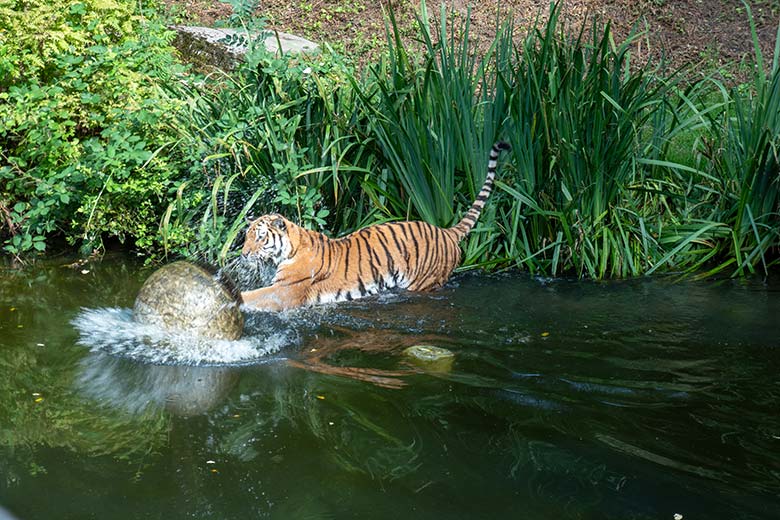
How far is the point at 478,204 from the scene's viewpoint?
6551 millimetres

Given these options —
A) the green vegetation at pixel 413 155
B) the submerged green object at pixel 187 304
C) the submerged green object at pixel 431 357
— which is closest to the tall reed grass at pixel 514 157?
the green vegetation at pixel 413 155

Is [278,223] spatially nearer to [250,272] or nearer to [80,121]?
[250,272]

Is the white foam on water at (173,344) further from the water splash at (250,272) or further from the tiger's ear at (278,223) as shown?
the water splash at (250,272)

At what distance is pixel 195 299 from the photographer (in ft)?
17.2

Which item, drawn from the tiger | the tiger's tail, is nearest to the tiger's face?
the tiger

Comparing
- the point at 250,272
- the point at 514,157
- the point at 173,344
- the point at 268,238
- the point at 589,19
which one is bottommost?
the point at 173,344

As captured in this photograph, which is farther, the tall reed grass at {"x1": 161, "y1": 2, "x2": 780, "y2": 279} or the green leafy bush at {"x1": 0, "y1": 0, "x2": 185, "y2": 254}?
the green leafy bush at {"x1": 0, "y1": 0, "x2": 185, "y2": 254}

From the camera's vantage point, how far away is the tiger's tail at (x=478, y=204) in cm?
643

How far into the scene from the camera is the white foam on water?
5.07 m

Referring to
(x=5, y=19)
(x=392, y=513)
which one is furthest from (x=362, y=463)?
(x=5, y=19)

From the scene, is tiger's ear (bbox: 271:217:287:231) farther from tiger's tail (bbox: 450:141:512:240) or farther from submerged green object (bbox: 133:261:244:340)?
tiger's tail (bbox: 450:141:512:240)

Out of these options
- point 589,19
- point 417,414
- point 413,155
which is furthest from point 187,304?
point 589,19

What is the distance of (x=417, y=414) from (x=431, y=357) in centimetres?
79

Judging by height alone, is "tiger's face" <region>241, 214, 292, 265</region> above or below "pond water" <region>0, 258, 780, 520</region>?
above
